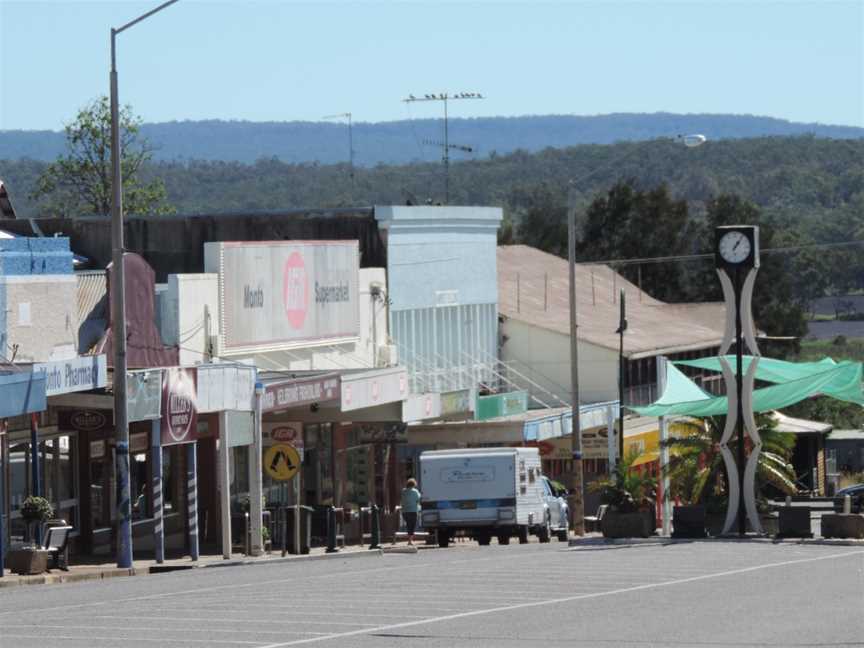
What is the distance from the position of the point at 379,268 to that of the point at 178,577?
2602cm

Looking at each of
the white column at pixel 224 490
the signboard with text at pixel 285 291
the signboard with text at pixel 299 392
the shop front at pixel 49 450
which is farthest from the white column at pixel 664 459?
the shop front at pixel 49 450

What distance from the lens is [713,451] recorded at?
34.0 meters

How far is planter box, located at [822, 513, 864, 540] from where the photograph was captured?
30422mm

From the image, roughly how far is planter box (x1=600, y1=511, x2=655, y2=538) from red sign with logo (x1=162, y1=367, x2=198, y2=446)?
8.05m

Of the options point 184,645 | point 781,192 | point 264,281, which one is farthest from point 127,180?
point 781,192

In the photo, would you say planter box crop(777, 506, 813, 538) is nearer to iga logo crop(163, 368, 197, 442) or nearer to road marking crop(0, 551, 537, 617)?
road marking crop(0, 551, 537, 617)

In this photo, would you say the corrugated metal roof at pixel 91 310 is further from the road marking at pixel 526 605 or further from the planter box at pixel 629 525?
the road marking at pixel 526 605

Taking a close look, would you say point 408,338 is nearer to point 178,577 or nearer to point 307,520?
point 307,520

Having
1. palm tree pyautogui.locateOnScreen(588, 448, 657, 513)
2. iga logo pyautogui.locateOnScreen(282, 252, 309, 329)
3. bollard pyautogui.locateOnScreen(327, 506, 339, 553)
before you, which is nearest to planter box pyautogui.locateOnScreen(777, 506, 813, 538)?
palm tree pyautogui.locateOnScreen(588, 448, 657, 513)

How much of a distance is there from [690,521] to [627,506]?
1645 mm

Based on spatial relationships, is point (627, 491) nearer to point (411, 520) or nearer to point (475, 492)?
point (475, 492)

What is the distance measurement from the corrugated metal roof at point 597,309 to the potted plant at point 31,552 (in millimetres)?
35231

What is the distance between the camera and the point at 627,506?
32.9 meters

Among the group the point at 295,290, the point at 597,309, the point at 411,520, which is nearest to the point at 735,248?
the point at 411,520
